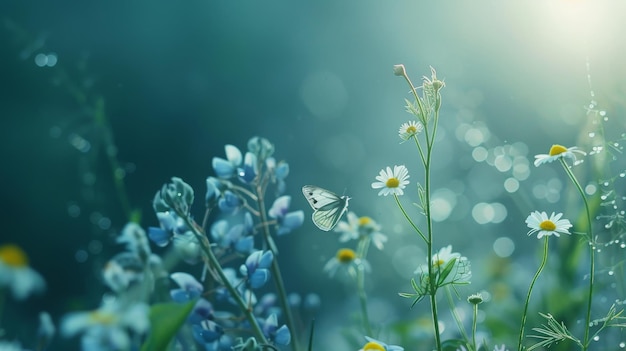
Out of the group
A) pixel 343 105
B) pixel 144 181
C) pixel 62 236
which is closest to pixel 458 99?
pixel 343 105

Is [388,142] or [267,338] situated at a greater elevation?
[388,142]

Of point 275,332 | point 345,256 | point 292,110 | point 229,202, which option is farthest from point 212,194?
point 292,110

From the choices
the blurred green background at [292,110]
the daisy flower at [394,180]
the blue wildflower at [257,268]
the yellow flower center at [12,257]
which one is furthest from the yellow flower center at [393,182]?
the blurred green background at [292,110]

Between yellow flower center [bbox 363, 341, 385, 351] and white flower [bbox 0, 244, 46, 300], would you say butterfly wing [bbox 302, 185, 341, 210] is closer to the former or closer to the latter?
yellow flower center [bbox 363, 341, 385, 351]

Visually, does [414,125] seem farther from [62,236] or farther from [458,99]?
[62,236]

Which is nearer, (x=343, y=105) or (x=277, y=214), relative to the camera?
(x=277, y=214)

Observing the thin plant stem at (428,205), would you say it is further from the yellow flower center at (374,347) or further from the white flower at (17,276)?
the white flower at (17,276)

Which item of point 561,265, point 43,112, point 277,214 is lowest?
point 561,265
